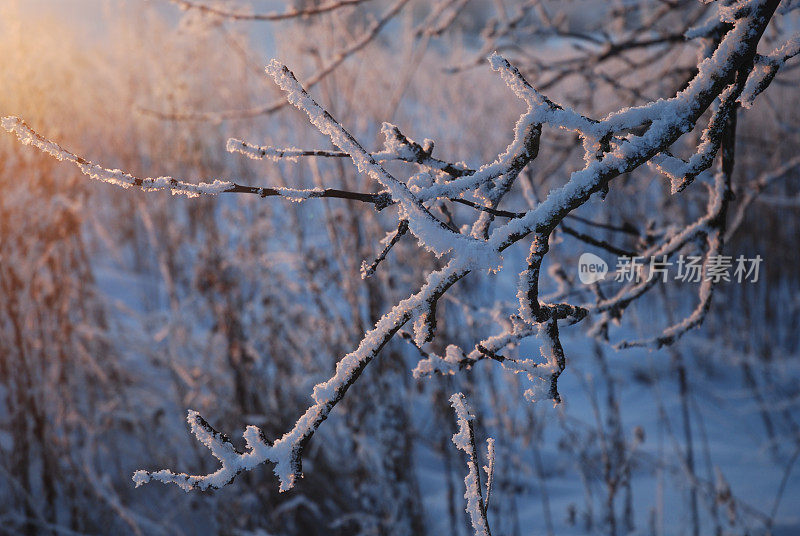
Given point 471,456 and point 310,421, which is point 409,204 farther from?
point 471,456

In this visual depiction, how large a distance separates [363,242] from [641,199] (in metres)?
4.00

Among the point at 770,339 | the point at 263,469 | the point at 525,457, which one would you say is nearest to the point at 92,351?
the point at 263,469

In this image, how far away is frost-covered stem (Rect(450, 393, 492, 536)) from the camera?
0.66 m

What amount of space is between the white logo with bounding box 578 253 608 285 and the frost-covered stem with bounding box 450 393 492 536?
0.58 meters

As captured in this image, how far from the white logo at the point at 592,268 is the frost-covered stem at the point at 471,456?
58 cm

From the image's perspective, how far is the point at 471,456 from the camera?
2.20 ft

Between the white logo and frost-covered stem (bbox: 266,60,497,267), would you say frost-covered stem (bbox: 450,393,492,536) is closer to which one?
frost-covered stem (bbox: 266,60,497,267)

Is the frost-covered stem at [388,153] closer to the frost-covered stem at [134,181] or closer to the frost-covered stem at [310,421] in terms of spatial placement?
the frost-covered stem at [134,181]

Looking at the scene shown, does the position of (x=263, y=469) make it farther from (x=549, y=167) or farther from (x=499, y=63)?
(x=499, y=63)

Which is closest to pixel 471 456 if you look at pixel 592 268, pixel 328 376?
pixel 592 268

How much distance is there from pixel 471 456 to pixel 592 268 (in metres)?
0.98

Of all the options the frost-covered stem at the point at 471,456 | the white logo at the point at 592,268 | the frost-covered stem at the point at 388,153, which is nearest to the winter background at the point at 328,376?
the white logo at the point at 592,268

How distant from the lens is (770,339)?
4238 millimetres

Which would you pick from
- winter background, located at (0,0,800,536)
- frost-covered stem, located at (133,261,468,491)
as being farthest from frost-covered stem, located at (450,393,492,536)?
winter background, located at (0,0,800,536)
